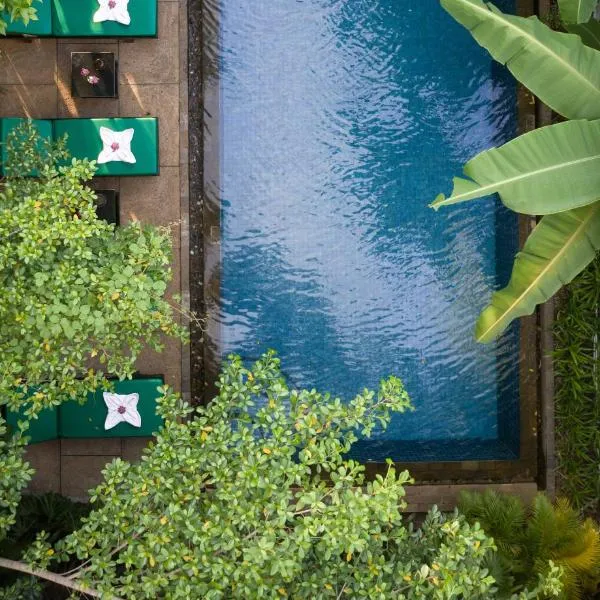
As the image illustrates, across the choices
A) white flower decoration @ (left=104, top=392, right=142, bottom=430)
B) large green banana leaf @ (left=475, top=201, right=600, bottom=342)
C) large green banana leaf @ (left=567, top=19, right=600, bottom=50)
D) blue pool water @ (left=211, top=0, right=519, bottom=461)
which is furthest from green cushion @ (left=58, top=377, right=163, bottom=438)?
large green banana leaf @ (left=567, top=19, right=600, bottom=50)

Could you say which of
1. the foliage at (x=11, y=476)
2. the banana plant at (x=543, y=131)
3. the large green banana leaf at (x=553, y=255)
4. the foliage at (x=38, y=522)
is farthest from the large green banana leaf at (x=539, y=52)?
the foliage at (x=38, y=522)

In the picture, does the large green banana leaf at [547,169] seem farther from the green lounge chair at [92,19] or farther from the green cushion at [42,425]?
the green cushion at [42,425]

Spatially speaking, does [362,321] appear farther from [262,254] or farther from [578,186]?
[578,186]

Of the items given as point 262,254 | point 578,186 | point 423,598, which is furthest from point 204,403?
point 578,186

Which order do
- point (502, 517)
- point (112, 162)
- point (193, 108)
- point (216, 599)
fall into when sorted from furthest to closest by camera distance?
1. point (193, 108)
2. point (112, 162)
3. point (502, 517)
4. point (216, 599)

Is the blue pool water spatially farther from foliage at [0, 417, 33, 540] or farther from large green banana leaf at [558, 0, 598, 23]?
foliage at [0, 417, 33, 540]

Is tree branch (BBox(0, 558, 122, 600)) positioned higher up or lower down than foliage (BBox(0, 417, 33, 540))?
lower down

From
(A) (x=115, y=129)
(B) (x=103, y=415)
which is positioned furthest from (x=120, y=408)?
(A) (x=115, y=129)

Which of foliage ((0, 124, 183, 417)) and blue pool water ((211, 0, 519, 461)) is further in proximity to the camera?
blue pool water ((211, 0, 519, 461))
